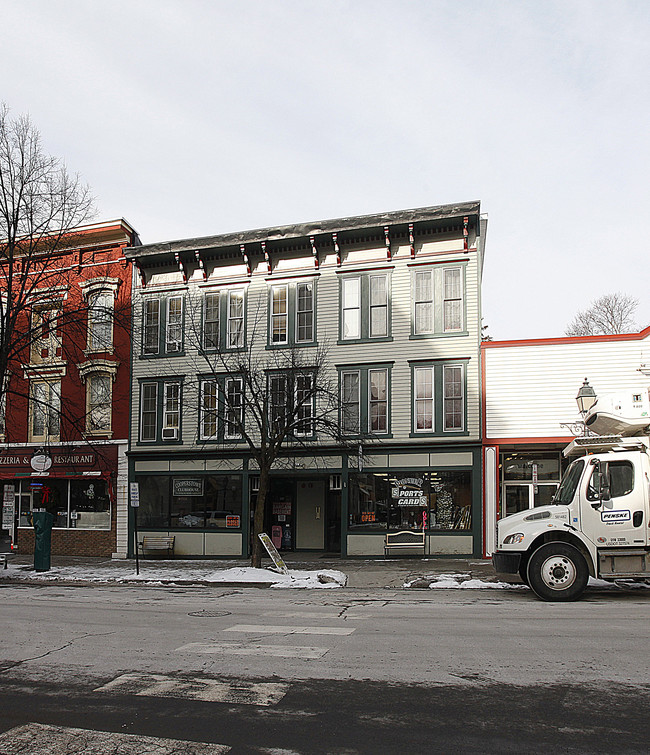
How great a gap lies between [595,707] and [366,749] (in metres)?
2.18

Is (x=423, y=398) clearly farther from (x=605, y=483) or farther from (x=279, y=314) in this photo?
(x=605, y=483)

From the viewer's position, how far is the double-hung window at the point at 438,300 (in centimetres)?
2372

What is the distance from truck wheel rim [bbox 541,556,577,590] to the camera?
1381cm

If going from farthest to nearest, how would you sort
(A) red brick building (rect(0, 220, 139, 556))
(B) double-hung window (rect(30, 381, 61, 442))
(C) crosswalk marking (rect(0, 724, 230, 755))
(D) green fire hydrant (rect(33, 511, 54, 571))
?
1. (B) double-hung window (rect(30, 381, 61, 442))
2. (A) red brick building (rect(0, 220, 139, 556))
3. (D) green fire hydrant (rect(33, 511, 54, 571))
4. (C) crosswalk marking (rect(0, 724, 230, 755))

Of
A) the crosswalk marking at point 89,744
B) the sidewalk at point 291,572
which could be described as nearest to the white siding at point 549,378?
the sidewalk at point 291,572

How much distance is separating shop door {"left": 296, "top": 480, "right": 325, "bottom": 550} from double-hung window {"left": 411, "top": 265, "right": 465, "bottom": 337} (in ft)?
22.0

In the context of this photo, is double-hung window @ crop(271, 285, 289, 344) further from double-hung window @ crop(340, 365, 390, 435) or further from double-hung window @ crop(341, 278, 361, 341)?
double-hung window @ crop(340, 365, 390, 435)

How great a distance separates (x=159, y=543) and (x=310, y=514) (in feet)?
17.3

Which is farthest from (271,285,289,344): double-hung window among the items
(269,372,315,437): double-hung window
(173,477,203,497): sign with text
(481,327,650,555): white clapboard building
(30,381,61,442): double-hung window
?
(30,381,61,442): double-hung window

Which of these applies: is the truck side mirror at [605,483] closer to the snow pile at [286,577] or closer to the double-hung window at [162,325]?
the snow pile at [286,577]

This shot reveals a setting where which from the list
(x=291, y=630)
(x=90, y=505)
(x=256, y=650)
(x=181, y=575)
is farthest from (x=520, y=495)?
(x=256, y=650)

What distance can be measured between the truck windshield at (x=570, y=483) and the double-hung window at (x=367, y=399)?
30.7 ft

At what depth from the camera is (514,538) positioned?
1415cm

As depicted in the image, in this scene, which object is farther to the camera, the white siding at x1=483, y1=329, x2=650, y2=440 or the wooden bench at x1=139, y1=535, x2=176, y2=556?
the wooden bench at x1=139, y1=535, x2=176, y2=556
